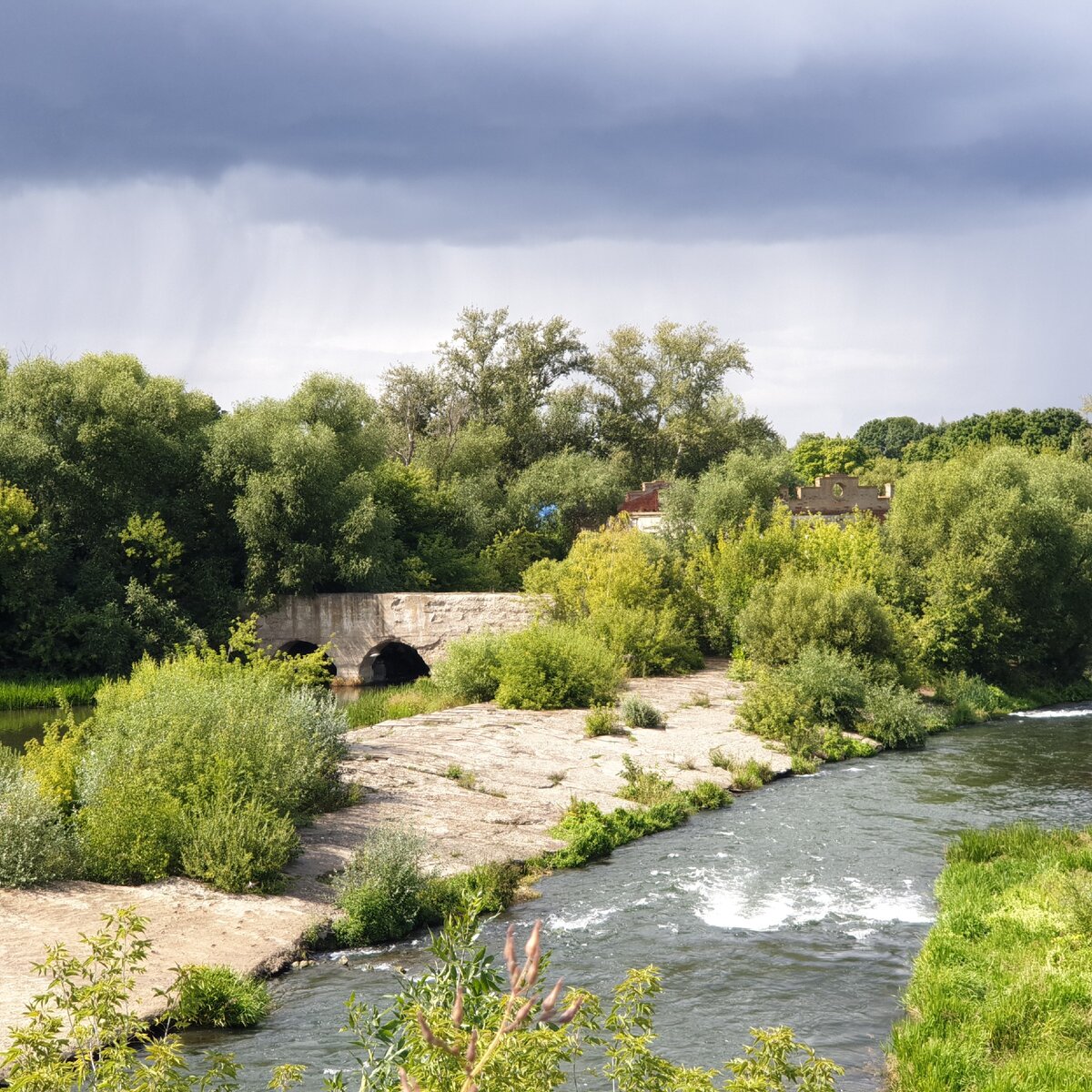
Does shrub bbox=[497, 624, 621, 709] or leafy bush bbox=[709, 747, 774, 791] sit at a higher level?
shrub bbox=[497, 624, 621, 709]

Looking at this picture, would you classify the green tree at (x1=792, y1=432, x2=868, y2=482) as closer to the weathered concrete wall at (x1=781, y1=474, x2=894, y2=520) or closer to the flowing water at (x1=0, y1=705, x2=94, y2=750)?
the weathered concrete wall at (x1=781, y1=474, x2=894, y2=520)

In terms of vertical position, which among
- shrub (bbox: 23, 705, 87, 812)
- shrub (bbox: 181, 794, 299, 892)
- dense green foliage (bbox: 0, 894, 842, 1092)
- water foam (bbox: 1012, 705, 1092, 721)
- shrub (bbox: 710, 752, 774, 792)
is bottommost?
water foam (bbox: 1012, 705, 1092, 721)

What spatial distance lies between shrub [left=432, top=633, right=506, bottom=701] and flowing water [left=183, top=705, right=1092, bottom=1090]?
27.3 ft

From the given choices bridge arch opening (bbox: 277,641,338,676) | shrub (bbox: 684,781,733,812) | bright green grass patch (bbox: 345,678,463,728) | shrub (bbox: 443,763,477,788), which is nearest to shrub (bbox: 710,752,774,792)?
shrub (bbox: 684,781,733,812)

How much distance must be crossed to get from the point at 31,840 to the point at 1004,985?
945 cm

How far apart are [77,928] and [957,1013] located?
7728 mm

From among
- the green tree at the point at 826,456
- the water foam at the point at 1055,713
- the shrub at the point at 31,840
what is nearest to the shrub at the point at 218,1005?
the shrub at the point at 31,840

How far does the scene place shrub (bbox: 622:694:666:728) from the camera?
879 inches

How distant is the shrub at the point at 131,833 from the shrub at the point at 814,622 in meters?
17.5

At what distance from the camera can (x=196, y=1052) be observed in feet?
27.8

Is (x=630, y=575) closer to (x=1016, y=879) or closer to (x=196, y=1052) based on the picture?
(x=1016, y=879)

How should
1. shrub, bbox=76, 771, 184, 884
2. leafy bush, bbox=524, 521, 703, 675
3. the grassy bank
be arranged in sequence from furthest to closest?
leafy bush, bbox=524, 521, 703, 675 → shrub, bbox=76, 771, 184, 884 → the grassy bank

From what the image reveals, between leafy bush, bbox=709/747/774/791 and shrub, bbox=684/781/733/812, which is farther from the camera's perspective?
leafy bush, bbox=709/747/774/791

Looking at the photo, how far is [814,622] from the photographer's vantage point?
26.8 metres
